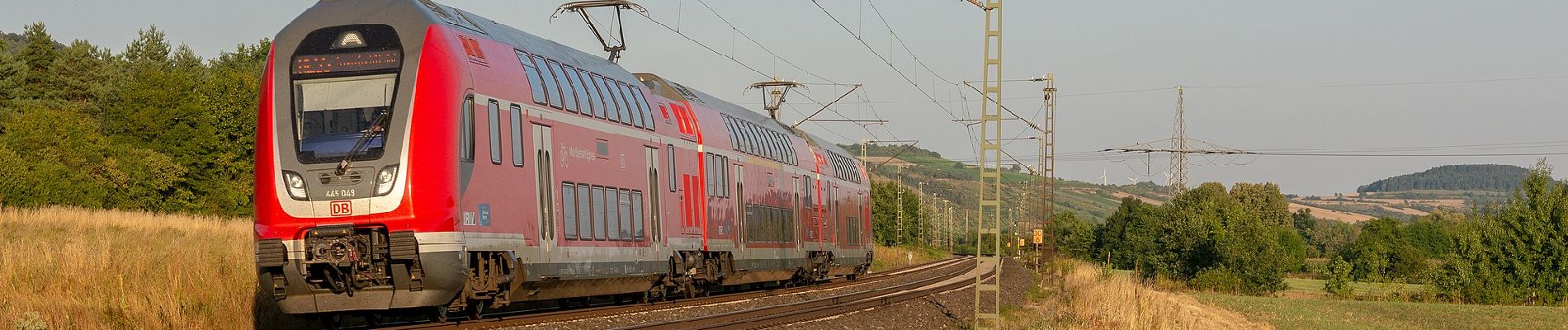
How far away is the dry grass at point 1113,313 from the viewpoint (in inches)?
797

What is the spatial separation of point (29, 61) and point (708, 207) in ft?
206

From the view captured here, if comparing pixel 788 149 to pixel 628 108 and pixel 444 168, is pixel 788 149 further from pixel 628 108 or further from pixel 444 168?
pixel 444 168

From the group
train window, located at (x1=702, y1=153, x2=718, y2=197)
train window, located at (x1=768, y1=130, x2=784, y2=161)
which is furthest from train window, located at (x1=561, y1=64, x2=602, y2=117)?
train window, located at (x1=768, y1=130, x2=784, y2=161)

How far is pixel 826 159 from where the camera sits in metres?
35.6

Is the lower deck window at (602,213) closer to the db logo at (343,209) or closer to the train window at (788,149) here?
the db logo at (343,209)

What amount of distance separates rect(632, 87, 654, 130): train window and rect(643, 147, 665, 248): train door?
425mm

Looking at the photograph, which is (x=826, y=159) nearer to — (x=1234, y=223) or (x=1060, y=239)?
(x=1234, y=223)

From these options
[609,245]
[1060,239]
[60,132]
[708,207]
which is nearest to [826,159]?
[708,207]

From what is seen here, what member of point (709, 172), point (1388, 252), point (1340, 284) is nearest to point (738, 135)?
point (709, 172)

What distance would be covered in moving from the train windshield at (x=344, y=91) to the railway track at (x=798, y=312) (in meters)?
3.57

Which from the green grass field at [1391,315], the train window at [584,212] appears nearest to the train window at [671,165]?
the train window at [584,212]

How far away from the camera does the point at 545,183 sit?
1669 centimetres

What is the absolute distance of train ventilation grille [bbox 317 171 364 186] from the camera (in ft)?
44.9

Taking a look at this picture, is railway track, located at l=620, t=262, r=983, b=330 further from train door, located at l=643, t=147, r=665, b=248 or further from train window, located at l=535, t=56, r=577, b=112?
train window, located at l=535, t=56, r=577, b=112
